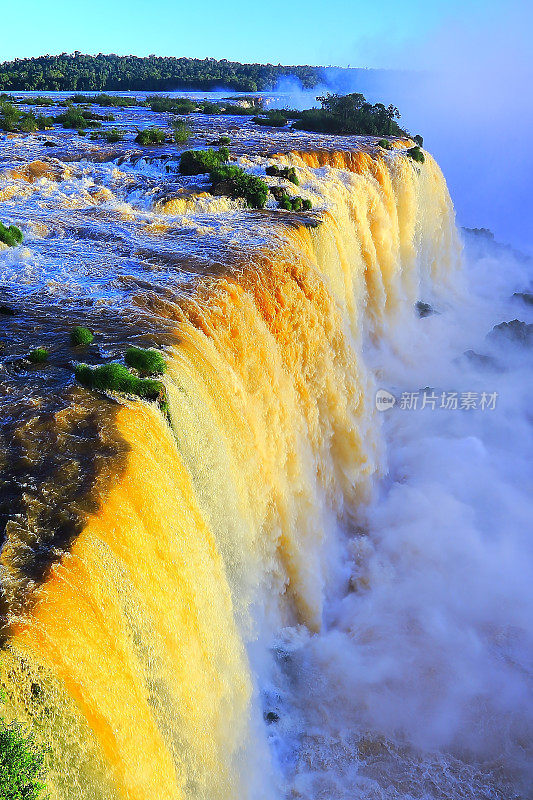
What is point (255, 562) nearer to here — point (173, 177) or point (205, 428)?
point (205, 428)

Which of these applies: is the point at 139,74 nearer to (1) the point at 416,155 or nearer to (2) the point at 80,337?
(1) the point at 416,155

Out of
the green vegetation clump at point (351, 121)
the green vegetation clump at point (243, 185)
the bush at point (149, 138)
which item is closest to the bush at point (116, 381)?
the green vegetation clump at point (243, 185)

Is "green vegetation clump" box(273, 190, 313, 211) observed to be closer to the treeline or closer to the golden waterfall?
the golden waterfall

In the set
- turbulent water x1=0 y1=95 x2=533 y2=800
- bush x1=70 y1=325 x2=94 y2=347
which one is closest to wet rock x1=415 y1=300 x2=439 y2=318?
turbulent water x1=0 y1=95 x2=533 y2=800

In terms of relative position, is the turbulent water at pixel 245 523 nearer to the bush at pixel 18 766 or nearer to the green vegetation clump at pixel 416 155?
the bush at pixel 18 766

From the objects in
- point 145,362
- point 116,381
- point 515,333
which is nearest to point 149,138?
point 515,333

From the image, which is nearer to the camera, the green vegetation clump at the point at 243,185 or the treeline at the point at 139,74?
the green vegetation clump at the point at 243,185
